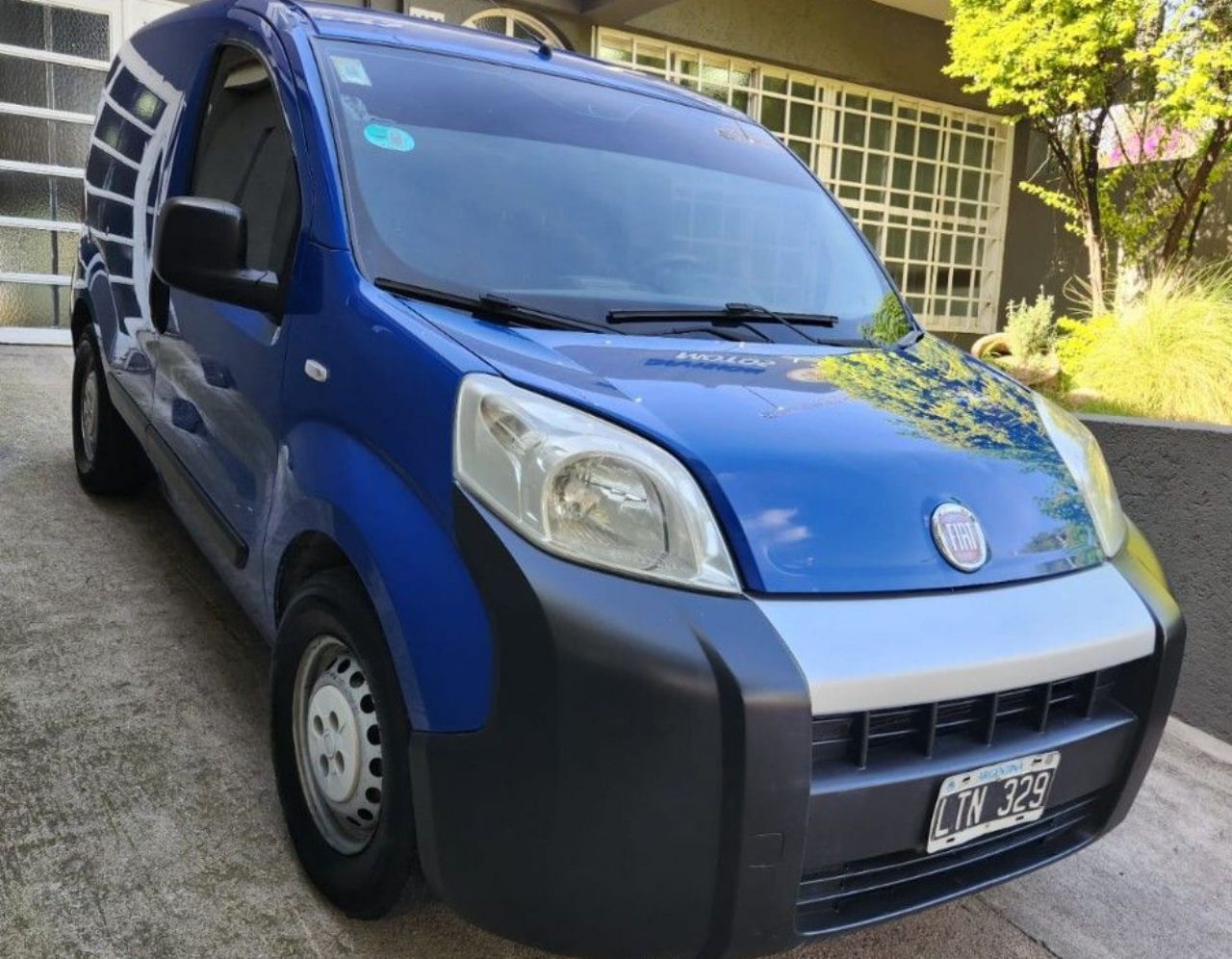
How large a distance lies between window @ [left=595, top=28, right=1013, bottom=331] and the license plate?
378 inches

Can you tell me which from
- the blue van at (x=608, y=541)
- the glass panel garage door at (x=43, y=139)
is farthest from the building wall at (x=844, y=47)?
the blue van at (x=608, y=541)

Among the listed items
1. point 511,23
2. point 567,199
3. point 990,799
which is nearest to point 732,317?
point 567,199

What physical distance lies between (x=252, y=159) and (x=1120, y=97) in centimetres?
978

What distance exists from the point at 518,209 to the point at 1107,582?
4.81 feet

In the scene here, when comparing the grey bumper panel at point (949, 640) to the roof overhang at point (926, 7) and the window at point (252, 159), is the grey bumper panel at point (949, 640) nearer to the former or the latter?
the window at point (252, 159)

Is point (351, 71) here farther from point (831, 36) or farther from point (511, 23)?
point (831, 36)

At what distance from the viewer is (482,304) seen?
205 cm

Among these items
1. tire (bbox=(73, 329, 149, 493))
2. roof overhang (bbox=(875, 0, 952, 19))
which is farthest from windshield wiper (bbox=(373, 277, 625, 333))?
roof overhang (bbox=(875, 0, 952, 19))

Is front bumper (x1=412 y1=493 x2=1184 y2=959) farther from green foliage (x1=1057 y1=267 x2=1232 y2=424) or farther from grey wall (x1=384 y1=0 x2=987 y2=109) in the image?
grey wall (x1=384 y1=0 x2=987 y2=109)

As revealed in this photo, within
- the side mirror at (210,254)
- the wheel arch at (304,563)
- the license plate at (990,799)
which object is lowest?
the license plate at (990,799)

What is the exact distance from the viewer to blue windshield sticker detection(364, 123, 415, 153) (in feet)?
7.55

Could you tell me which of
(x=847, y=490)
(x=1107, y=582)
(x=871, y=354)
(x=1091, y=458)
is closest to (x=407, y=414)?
(x=847, y=490)

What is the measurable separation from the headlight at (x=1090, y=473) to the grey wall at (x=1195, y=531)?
1.33 metres

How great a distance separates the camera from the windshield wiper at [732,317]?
7.38 feet
